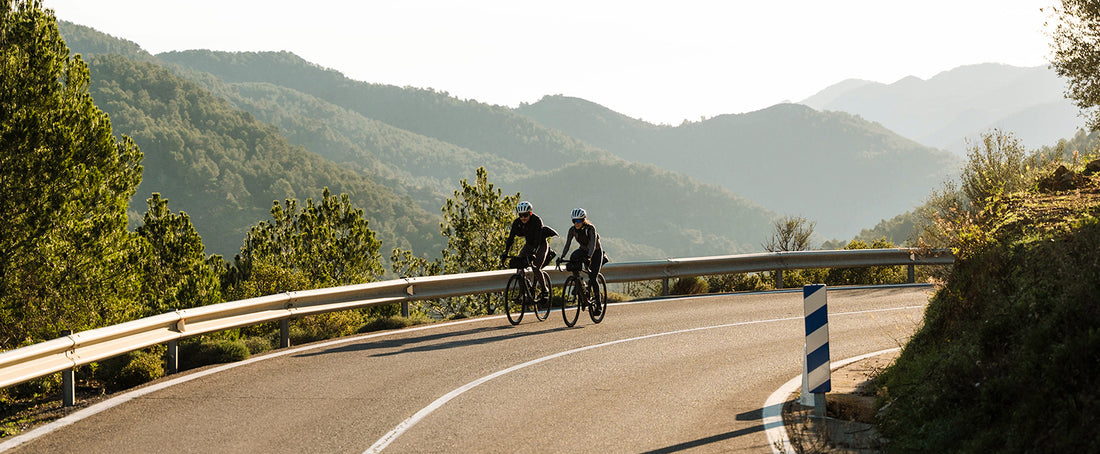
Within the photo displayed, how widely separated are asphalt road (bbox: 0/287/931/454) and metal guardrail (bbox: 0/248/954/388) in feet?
1.75

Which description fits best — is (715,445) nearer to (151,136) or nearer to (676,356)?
(676,356)

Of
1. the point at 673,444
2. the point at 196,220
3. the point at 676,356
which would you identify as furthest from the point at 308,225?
the point at 196,220

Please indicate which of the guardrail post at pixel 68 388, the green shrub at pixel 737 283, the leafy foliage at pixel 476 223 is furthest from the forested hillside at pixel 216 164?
the guardrail post at pixel 68 388

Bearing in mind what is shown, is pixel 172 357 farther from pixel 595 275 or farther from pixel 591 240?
pixel 591 240

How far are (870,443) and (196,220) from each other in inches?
6565

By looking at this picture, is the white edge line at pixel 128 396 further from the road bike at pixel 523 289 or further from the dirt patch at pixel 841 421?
the dirt patch at pixel 841 421

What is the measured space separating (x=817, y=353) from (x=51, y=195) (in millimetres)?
16566

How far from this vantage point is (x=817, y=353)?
7039mm

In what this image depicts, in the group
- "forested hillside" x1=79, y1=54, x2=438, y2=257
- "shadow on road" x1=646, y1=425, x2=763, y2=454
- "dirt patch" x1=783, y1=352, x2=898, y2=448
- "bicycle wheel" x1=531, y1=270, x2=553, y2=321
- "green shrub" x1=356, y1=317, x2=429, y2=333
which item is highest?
"forested hillside" x1=79, y1=54, x2=438, y2=257

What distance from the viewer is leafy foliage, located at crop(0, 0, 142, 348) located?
56.6ft

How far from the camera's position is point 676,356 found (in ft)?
33.9

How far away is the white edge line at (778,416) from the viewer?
247 inches

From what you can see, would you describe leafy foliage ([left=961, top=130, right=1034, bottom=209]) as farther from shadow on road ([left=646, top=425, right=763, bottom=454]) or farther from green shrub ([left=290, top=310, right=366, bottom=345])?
shadow on road ([left=646, top=425, right=763, bottom=454])

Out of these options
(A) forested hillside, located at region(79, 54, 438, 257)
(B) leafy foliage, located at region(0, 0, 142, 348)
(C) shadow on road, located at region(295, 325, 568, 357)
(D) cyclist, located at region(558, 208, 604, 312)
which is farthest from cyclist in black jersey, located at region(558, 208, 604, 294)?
(A) forested hillside, located at region(79, 54, 438, 257)
